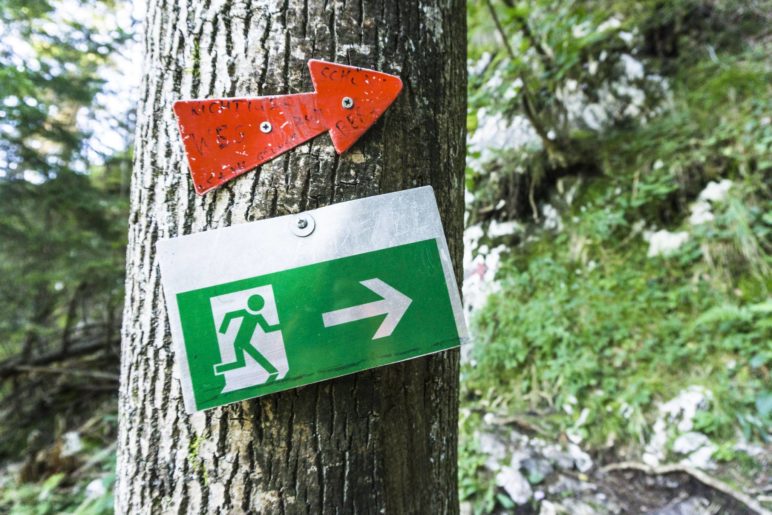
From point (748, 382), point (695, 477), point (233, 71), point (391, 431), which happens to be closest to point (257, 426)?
point (391, 431)

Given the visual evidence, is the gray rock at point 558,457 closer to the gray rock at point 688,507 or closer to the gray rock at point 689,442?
the gray rock at point 688,507

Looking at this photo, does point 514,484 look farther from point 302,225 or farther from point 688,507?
point 302,225

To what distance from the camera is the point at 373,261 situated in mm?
715

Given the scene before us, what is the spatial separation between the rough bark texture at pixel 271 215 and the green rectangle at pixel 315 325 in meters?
0.06

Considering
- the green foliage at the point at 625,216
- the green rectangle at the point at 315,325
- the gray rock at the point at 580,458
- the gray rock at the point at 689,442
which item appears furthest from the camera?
the green foliage at the point at 625,216

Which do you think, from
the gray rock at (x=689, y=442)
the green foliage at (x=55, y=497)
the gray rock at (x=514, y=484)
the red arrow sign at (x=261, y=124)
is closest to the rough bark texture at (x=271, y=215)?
the red arrow sign at (x=261, y=124)

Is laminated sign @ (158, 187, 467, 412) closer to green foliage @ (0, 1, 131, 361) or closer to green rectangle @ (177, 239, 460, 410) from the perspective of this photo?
green rectangle @ (177, 239, 460, 410)

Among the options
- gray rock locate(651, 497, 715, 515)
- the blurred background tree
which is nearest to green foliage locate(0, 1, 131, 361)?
the blurred background tree

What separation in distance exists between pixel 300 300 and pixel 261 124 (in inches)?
12.2

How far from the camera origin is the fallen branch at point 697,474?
2170 millimetres

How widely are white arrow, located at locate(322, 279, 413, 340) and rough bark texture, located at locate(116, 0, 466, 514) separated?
10cm

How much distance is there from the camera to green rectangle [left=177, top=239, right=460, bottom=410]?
0.67 metres

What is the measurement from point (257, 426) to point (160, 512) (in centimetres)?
24

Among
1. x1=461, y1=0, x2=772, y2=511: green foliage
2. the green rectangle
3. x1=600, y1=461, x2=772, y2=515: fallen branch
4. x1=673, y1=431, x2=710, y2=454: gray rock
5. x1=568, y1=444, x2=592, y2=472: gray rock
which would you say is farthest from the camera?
x1=461, y1=0, x2=772, y2=511: green foliage
